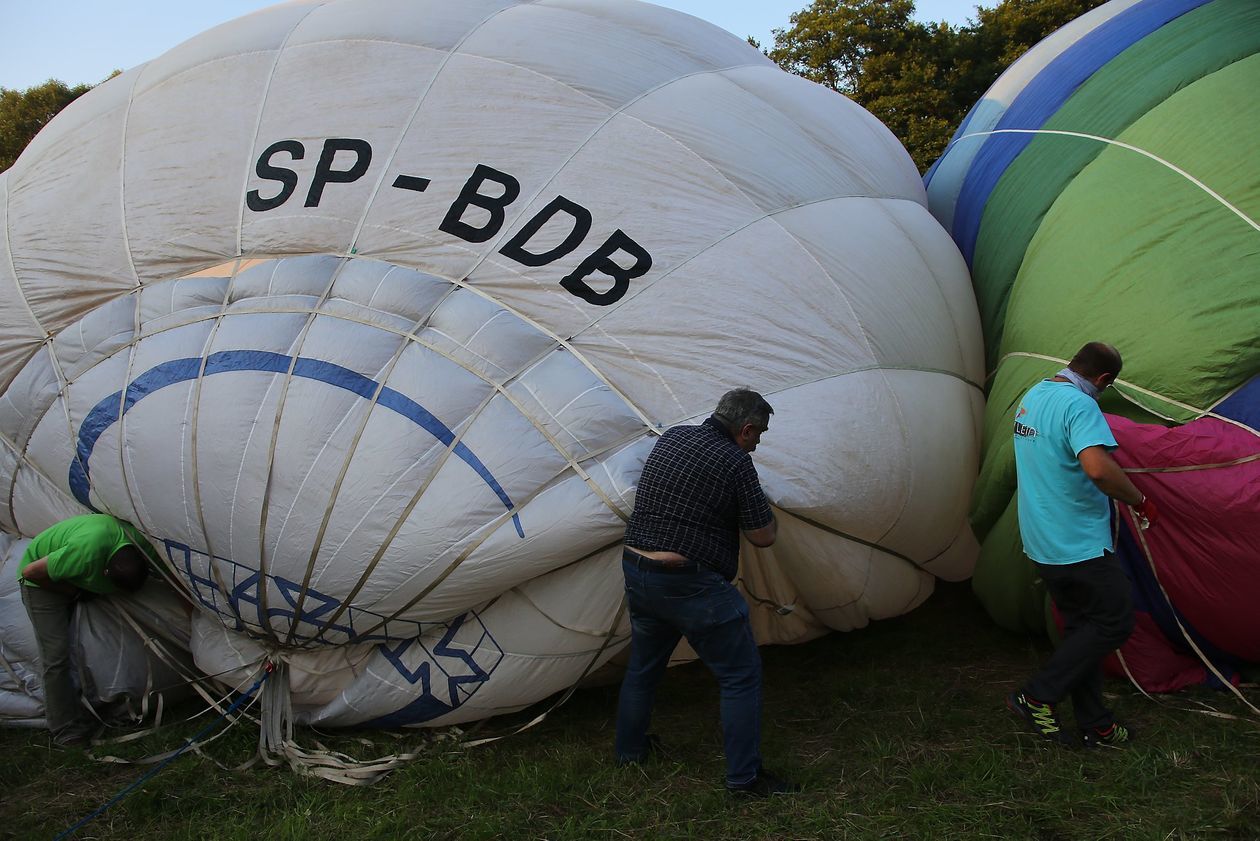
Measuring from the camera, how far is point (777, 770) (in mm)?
3178

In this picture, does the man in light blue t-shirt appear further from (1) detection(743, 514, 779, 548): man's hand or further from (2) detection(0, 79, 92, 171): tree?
(2) detection(0, 79, 92, 171): tree

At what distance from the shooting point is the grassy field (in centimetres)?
281

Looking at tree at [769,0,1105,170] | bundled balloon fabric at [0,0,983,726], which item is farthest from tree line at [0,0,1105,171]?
bundled balloon fabric at [0,0,983,726]

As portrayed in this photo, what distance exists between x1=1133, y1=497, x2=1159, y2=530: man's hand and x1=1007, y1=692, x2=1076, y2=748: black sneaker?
2.17 feet

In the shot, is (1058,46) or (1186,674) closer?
(1186,674)


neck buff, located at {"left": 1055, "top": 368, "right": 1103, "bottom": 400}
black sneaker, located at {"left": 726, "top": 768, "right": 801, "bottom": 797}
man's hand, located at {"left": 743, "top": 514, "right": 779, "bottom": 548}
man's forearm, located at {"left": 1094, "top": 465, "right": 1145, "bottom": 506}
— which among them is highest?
neck buff, located at {"left": 1055, "top": 368, "right": 1103, "bottom": 400}

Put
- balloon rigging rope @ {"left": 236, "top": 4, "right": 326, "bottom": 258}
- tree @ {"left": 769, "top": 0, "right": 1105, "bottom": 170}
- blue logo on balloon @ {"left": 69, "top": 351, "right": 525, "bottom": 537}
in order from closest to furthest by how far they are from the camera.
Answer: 1. blue logo on balloon @ {"left": 69, "top": 351, "right": 525, "bottom": 537}
2. balloon rigging rope @ {"left": 236, "top": 4, "right": 326, "bottom": 258}
3. tree @ {"left": 769, "top": 0, "right": 1105, "bottom": 170}

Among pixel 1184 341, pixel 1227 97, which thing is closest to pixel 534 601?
pixel 1184 341

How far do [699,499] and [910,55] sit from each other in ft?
37.1

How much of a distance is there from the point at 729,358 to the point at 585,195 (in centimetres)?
80

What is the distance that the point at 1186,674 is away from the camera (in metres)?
3.52

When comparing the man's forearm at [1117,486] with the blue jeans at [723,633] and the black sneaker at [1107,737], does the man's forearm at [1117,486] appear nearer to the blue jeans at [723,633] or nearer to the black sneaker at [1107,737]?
the black sneaker at [1107,737]

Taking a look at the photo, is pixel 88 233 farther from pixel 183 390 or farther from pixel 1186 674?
pixel 1186 674

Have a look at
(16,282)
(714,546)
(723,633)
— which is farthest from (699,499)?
(16,282)
